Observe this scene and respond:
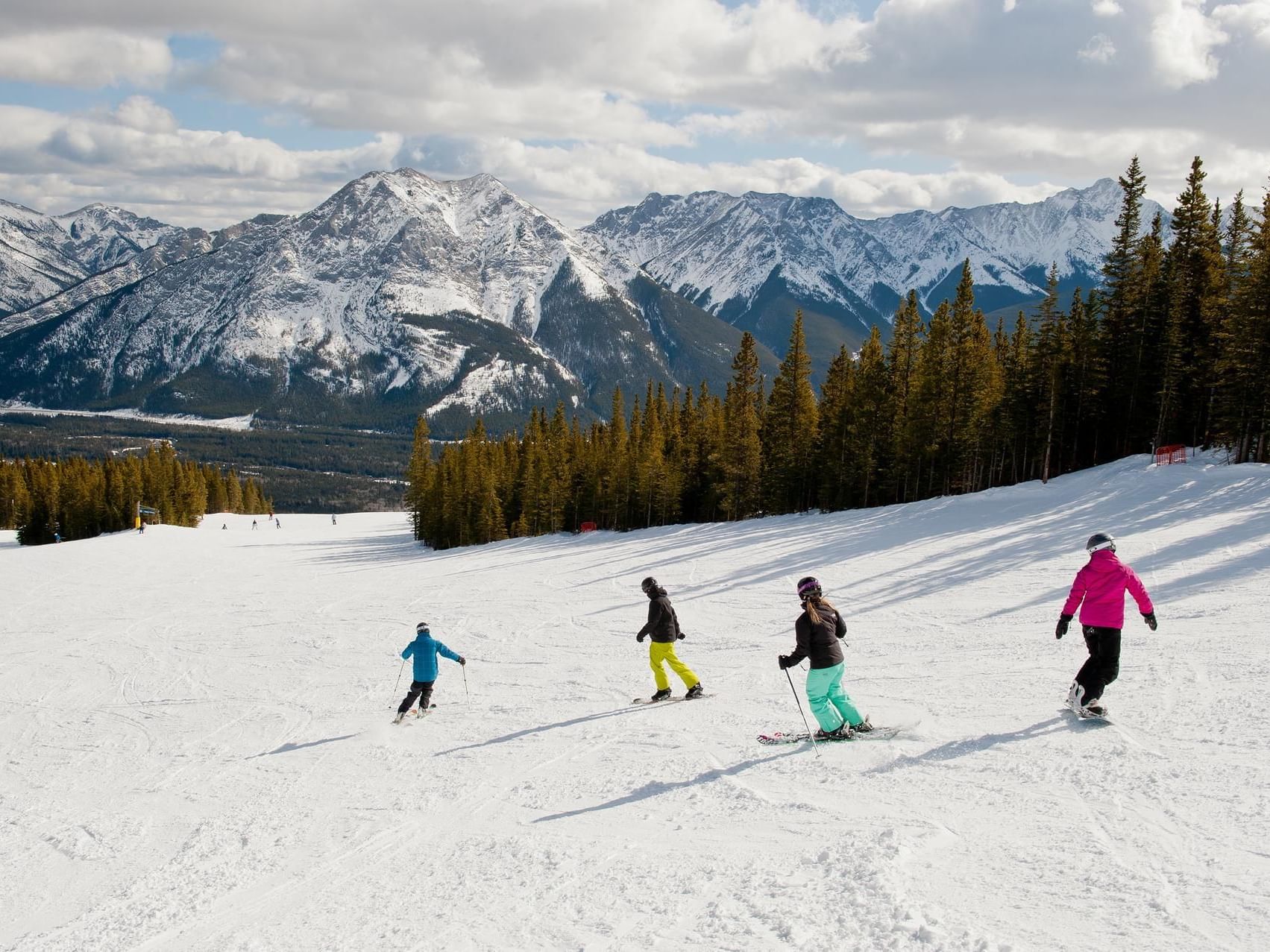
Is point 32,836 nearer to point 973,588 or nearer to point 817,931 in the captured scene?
point 817,931

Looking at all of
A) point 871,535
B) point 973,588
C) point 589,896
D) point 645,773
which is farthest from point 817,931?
Answer: point 871,535

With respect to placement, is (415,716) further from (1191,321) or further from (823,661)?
(1191,321)

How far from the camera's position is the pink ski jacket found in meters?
10.2

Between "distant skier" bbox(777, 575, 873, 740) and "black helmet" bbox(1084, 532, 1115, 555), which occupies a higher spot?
"black helmet" bbox(1084, 532, 1115, 555)

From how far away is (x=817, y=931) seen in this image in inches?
249

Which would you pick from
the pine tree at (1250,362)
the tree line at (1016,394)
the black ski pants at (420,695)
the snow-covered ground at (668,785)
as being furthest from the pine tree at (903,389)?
the black ski pants at (420,695)

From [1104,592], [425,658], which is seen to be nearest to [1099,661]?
[1104,592]

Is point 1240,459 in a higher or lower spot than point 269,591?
higher

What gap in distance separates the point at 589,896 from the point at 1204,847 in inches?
205

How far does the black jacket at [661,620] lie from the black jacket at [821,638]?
3526 mm

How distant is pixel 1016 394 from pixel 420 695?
140ft

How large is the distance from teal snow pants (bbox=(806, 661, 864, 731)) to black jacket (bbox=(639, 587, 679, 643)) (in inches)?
133

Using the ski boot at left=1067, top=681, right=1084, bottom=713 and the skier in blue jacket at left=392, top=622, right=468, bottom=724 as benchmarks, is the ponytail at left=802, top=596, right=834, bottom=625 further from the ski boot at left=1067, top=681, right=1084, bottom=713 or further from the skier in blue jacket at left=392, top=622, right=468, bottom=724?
the skier in blue jacket at left=392, top=622, right=468, bottom=724

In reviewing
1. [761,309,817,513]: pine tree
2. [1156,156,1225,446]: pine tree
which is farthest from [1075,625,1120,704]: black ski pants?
[761,309,817,513]: pine tree
